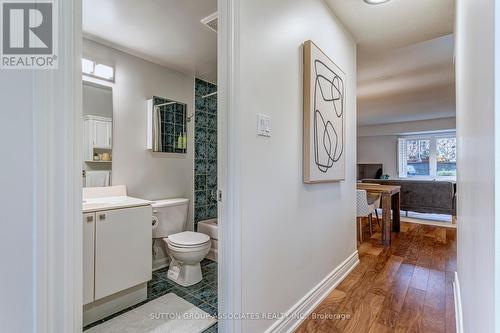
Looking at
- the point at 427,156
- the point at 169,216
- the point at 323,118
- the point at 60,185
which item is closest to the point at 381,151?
the point at 427,156

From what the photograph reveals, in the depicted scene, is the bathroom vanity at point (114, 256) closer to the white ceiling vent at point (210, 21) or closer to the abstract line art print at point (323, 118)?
the abstract line art print at point (323, 118)

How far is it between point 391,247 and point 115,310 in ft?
10.2

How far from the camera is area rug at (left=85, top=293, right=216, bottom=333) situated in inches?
61.9

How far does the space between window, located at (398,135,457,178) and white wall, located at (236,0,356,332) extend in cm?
707

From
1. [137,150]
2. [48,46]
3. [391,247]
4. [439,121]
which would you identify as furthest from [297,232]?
[439,121]

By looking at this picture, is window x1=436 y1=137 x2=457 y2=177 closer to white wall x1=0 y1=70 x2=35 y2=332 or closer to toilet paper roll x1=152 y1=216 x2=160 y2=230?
toilet paper roll x1=152 y1=216 x2=160 y2=230

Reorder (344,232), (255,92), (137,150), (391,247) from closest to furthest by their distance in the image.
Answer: (255,92) < (344,232) < (137,150) < (391,247)

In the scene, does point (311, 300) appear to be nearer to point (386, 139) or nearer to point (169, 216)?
point (169, 216)

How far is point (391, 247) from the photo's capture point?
312 centimetres

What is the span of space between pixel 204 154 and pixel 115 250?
1.65 meters

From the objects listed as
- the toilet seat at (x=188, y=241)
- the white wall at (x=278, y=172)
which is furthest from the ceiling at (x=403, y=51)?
the toilet seat at (x=188, y=241)

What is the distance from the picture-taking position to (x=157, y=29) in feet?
6.62

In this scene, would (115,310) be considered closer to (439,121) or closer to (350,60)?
(350,60)

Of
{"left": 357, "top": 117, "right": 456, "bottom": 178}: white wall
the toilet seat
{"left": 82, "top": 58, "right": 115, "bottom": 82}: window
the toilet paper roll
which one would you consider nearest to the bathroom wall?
the toilet paper roll
